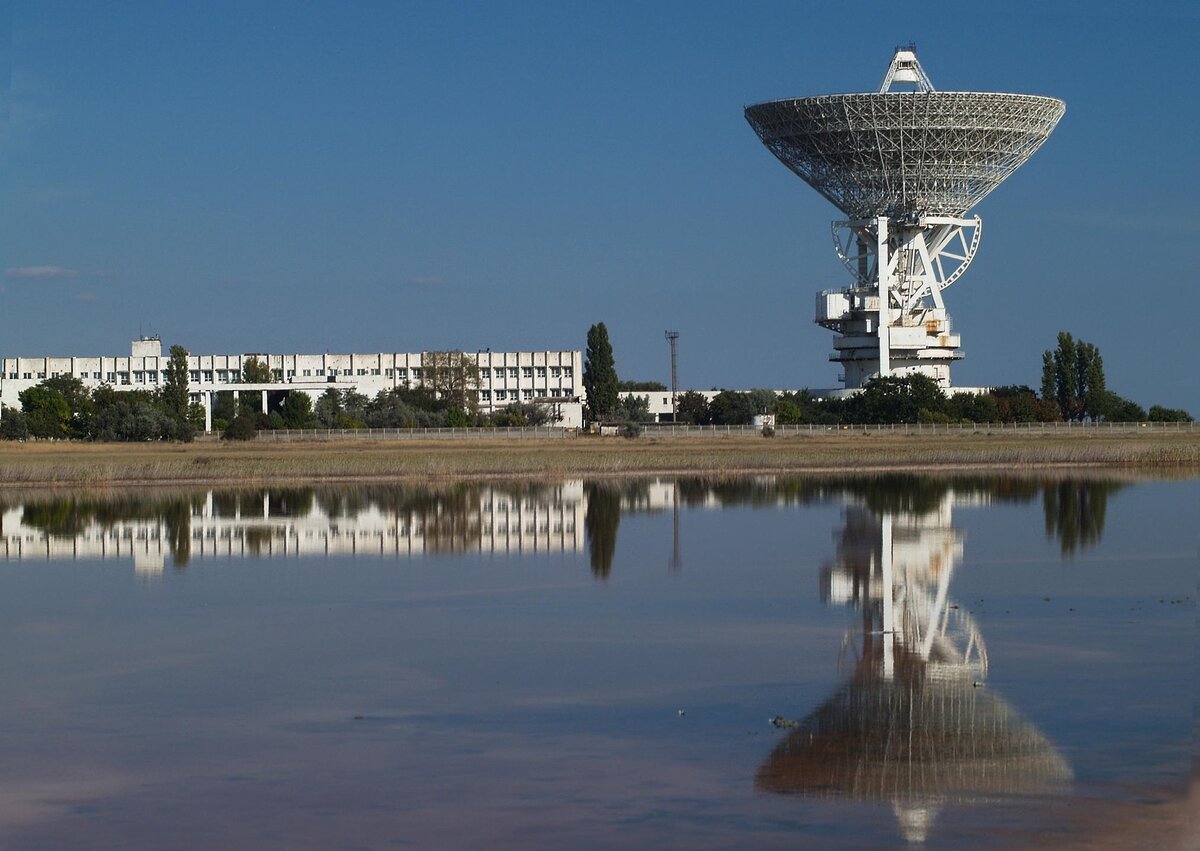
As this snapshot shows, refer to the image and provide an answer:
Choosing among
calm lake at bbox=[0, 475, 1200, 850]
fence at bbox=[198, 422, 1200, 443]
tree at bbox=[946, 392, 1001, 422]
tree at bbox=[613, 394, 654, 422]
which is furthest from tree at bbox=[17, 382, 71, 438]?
calm lake at bbox=[0, 475, 1200, 850]

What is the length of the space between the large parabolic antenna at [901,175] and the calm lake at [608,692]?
5143cm

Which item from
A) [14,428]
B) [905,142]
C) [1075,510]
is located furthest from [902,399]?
[1075,510]

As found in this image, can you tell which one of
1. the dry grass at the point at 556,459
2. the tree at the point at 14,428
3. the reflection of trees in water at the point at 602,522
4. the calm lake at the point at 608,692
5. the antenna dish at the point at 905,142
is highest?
the antenna dish at the point at 905,142

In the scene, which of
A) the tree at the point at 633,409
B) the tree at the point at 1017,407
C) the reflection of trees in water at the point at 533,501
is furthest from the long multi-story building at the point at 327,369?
the reflection of trees in water at the point at 533,501

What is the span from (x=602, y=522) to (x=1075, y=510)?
11825 mm

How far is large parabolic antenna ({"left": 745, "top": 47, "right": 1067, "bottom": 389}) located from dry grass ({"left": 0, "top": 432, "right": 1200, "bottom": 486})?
37.3 ft

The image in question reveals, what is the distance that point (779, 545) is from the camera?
3356cm

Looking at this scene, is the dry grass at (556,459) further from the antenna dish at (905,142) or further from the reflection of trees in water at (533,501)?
the antenna dish at (905,142)

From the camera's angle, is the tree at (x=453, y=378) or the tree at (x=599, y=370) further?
the tree at (x=453, y=378)

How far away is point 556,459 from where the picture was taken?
67188 millimetres

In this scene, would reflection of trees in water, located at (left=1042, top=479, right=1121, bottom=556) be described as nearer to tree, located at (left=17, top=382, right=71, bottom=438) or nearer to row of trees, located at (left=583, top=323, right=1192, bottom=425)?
row of trees, located at (left=583, top=323, right=1192, bottom=425)

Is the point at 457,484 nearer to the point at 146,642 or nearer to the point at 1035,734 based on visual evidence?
the point at 146,642

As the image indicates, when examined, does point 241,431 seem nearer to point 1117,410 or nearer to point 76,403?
point 76,403

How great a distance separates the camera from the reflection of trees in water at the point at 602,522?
31422mm
